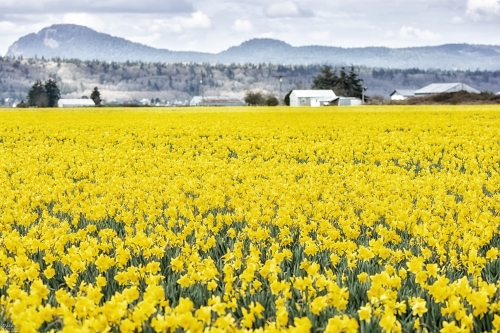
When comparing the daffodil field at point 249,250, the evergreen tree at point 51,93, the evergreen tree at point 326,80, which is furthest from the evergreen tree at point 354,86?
the daffodil field at point 249,250

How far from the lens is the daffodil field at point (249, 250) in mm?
4457

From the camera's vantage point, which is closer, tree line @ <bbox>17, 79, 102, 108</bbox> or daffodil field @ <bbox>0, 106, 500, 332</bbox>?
daffodil field @ <bbox>0, 106, 500, 332</bbox>

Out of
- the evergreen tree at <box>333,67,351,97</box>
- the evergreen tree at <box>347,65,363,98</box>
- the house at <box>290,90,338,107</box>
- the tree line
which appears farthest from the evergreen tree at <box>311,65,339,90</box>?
the tree line

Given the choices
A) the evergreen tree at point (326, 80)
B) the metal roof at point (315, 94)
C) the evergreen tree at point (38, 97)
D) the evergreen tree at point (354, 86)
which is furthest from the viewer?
the evergreen tree at point (326, 80)

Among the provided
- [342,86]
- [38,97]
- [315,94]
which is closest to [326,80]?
[342,86]

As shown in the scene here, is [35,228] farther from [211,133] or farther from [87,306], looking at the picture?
[211,133]

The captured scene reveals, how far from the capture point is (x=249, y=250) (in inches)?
272

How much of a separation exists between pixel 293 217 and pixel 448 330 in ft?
16.4

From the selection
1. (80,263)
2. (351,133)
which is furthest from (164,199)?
(351,133)

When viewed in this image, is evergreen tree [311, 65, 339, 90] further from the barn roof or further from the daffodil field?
the daffodil field

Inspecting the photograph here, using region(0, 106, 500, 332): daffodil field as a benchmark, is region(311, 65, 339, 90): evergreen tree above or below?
above

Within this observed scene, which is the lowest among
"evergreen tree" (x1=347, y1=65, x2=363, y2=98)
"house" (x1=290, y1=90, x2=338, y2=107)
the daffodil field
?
the daffodil field

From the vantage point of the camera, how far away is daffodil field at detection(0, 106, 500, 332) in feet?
14.6

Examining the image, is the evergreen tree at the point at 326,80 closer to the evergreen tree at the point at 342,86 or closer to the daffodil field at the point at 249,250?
the evergreen tree at the point at 342,86
